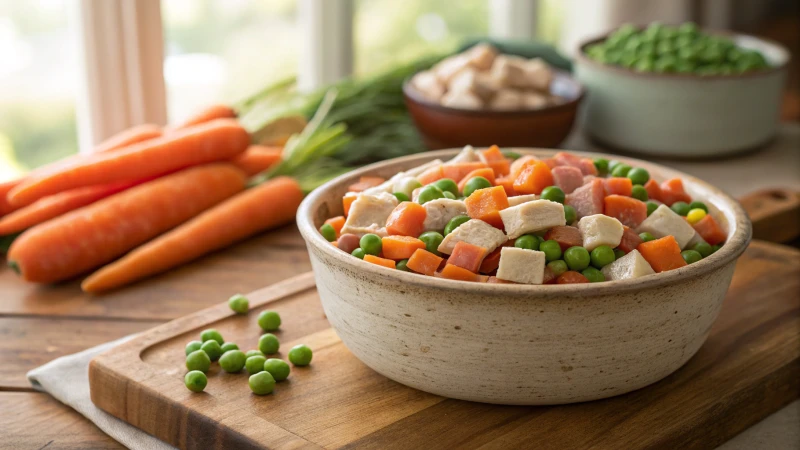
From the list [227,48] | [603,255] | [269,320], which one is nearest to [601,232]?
[603,255]

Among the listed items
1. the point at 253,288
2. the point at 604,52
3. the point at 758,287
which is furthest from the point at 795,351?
the point at 604,52

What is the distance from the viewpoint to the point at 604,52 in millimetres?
3381

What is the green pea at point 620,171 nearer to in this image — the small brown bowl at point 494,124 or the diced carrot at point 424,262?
the diced carrot at point 424,262

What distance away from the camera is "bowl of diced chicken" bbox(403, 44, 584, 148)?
2857 mm

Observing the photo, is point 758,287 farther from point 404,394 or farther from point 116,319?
point 116,319

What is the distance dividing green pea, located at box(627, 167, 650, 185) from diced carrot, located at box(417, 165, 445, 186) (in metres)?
0.41

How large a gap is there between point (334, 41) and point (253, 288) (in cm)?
174

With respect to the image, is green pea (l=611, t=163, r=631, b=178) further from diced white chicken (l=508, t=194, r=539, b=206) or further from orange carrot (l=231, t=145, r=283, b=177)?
orange carrot (l=231, t=145, r=283, b=177)

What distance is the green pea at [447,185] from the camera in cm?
179

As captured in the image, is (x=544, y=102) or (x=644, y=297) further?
(x=544, y=102)

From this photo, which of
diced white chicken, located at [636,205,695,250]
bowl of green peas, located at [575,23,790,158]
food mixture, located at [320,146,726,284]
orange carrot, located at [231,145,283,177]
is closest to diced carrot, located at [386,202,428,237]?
food mixture, located at [320,146,726,284]

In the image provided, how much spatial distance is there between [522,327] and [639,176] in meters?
0.62

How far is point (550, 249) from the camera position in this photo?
62.1 inches

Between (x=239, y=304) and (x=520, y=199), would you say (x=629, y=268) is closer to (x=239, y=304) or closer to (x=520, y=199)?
(x=520, y=199)
